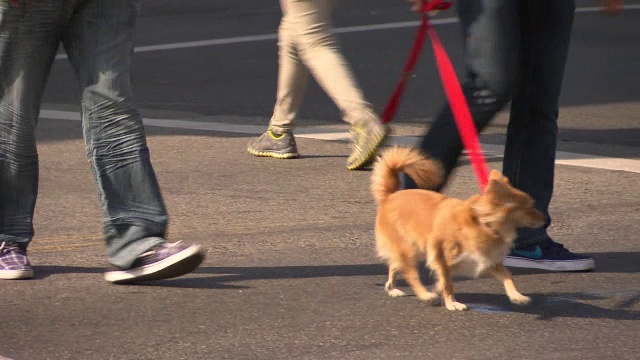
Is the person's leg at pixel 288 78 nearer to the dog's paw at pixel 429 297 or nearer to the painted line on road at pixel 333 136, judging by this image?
the painted line on road at pixel 333 136

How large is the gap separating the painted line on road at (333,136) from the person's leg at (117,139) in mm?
2949

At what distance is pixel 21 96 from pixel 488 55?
5.89ft

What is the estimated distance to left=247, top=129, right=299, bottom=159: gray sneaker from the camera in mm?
7766

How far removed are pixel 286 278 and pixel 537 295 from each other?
0.99 meters

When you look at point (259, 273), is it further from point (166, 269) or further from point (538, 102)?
point (538, 102)

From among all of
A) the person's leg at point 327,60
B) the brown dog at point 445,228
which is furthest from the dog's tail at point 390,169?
the person's leg at point 327,60

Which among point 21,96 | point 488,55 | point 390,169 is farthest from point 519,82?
point 21,96

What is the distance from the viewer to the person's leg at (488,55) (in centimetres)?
477

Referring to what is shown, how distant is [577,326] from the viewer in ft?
14.2

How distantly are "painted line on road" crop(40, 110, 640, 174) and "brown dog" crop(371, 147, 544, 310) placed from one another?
303 centimetres

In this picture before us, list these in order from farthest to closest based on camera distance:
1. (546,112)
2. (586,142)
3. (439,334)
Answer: (586,142) → (546,112) → (439,334)

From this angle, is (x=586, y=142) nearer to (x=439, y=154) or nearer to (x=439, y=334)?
(x=439, y=154)

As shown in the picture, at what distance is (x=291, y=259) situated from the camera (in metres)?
5.34

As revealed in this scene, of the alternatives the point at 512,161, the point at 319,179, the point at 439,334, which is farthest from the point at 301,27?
the point at 439,334
